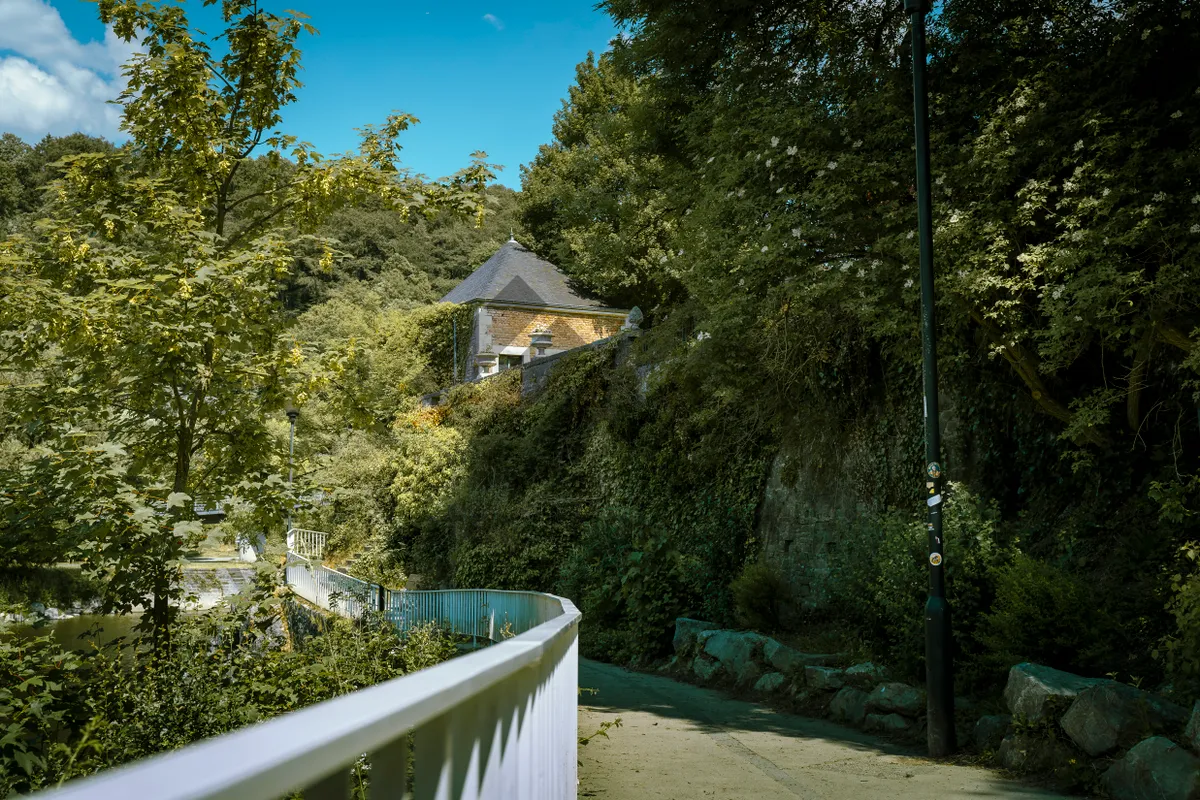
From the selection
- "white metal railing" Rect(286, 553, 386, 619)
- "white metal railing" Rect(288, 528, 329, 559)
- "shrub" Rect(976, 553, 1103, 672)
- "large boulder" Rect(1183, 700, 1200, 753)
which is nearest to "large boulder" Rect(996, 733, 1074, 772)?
"large boulder" Rect(1183, 700, 1200, 753)

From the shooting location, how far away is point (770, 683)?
11219mm

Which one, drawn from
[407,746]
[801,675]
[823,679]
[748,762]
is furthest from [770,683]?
[407,746]

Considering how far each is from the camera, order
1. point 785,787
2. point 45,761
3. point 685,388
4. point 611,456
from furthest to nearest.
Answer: point 611,456 → point 685,388 → point 785,787 → point 45,761

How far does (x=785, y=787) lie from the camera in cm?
697

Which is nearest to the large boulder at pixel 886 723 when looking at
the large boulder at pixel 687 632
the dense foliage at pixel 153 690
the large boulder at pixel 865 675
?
the large boulder at pixel 865 675

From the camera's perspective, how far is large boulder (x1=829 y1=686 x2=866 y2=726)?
9562mm

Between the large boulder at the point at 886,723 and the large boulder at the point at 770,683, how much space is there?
5.69 ft

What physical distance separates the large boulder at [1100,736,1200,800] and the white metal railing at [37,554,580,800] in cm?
401

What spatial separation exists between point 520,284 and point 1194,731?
3858 centimetres

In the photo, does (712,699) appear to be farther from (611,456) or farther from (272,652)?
(611,456)

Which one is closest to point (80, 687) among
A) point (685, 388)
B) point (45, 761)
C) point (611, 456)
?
point (45, 761)

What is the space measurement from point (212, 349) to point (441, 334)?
1209 inches

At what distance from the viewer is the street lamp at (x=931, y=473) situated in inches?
322

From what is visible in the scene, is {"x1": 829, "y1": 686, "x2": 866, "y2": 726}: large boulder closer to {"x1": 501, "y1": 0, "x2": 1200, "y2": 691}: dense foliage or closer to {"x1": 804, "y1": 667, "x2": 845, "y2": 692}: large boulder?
{"x1": 804, "y1": 667, "x2": 845, "y2": 692}: large boulder
